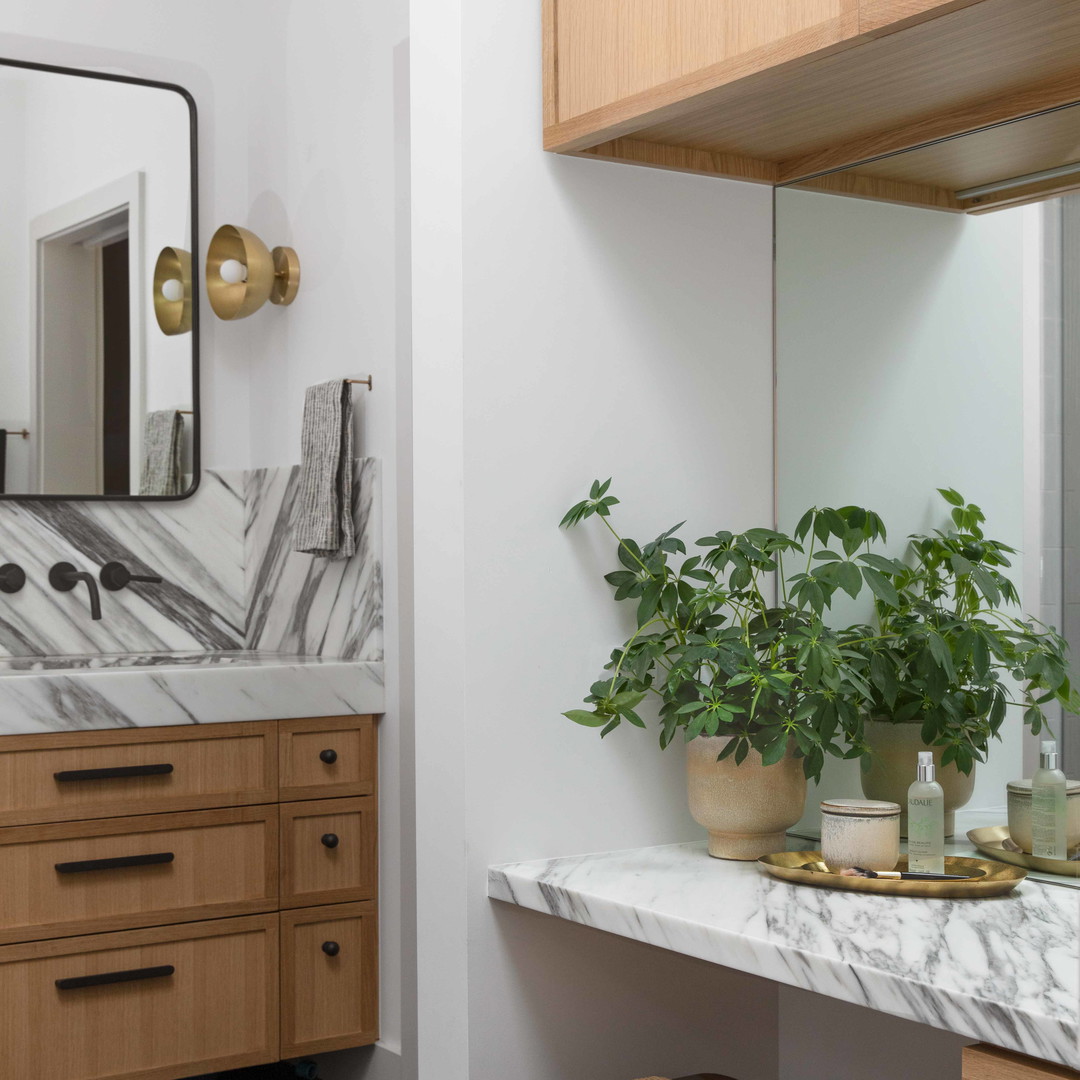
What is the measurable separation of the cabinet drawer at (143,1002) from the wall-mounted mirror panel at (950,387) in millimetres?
1219

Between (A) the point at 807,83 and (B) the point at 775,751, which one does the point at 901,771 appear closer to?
(B) the point at 775,751

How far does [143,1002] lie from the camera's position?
2312mm

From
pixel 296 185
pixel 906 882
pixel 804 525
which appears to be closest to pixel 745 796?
pixel 906 882

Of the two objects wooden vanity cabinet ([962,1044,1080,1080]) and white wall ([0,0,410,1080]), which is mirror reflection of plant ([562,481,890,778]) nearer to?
wooden vanity cabinet ([962,1044,1080,1080])

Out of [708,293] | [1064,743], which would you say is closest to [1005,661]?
[1064,743]

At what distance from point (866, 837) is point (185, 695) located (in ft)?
4.53

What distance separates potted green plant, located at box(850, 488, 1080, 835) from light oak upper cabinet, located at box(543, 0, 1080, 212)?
1.37ft

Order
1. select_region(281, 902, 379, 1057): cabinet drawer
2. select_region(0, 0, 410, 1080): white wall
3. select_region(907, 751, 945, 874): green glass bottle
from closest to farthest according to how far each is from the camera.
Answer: select_region(907, 751, 945, 874): green glass bottle
select_region(281, 902, 379, 1057): cabinet drawer
select_region(0, 0, 410, 1080): white wall

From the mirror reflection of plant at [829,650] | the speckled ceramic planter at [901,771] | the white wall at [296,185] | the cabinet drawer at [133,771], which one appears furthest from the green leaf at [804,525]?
the cabinet drawer at [133,771]

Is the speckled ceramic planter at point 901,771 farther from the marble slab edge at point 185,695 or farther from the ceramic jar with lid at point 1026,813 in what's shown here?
the marble slab edge at point 185,695

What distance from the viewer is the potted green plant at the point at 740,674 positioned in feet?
4.72

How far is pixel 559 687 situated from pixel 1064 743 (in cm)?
56

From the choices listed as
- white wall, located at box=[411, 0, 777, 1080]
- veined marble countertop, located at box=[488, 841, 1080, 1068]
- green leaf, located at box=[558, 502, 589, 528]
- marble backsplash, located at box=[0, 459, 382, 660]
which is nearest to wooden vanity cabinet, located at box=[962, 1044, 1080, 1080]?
veined marble countertop, located at box=[488, 841, 1080, 1068]

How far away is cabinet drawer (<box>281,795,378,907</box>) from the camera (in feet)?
8.09
